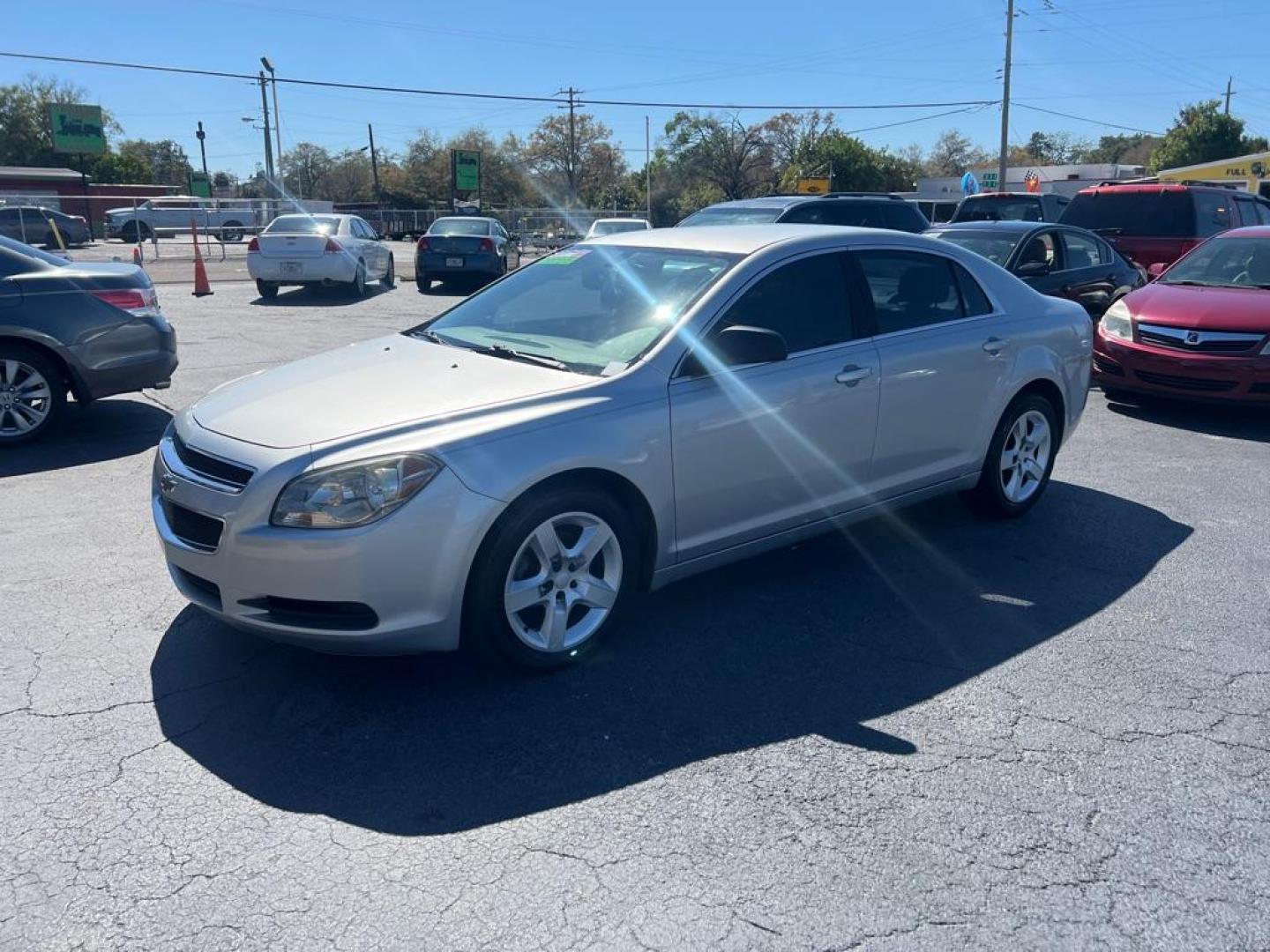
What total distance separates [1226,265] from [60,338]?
32.5ft

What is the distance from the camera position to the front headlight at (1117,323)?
9.16m

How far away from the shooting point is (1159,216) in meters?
14.3

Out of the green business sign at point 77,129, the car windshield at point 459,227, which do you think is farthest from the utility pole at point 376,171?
the car windshield at point 459,227

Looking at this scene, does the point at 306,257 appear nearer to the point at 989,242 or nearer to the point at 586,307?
the point at 989,242

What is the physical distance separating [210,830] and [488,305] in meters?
2.94

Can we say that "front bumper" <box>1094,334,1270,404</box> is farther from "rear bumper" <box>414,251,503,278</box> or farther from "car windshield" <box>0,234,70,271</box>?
"rear bumper" <box>414,251,503,278</box>

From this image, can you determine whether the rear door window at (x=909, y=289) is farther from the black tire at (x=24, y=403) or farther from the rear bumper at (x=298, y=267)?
the rear bumper at (x=298, y=267)

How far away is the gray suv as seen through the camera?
7.28 meters

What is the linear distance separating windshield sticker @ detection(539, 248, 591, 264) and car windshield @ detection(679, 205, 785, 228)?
7.51 meters

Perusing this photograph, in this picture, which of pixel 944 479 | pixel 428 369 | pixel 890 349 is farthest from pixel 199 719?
pixel 944 479

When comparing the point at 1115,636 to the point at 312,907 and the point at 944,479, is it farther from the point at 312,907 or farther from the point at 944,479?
the point at 312,907

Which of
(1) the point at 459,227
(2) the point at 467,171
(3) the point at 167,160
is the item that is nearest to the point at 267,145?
(2) the point at 467,171

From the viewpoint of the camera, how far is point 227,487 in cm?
368

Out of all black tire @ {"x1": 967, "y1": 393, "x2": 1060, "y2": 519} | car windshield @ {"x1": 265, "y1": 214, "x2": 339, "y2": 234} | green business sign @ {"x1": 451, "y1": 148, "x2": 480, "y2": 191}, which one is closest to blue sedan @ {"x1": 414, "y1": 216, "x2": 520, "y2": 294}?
car windshield @ {"x1": 265, "y1": 214, "x2": 339, "y2": 234}
